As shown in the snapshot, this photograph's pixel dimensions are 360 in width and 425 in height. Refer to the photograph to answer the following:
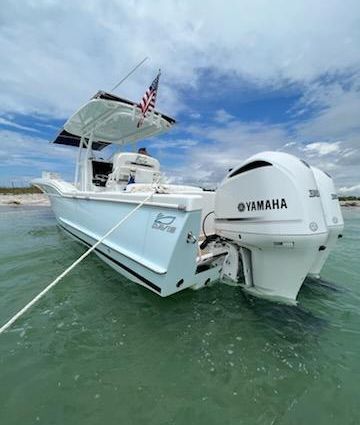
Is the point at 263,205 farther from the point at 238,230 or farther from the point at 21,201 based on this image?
the point at 21,201

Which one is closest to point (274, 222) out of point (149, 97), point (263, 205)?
point (263, 205)

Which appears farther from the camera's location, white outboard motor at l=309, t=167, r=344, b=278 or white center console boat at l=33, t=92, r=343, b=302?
white outboard motor at l=309, t=167, r=344, b=278

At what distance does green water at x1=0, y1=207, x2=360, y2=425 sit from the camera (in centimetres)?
179

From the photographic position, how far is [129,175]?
584 cm

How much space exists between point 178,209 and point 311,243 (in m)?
1.42

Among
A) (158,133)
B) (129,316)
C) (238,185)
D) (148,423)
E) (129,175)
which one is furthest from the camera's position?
(158,133)

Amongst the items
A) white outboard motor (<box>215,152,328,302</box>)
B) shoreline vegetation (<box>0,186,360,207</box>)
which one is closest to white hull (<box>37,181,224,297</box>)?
white outboard motor (<box>215,152,328,302</box>)

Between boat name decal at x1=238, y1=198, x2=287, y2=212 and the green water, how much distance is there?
1.20 metres

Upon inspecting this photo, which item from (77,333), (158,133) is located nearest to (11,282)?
(77,333)

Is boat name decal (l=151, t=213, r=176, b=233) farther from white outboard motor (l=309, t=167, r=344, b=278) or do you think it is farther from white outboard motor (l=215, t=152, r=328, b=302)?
white outboard motor (l=309, t=167, r=344, b=278)

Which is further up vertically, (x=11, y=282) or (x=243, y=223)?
(x=243, y=223)

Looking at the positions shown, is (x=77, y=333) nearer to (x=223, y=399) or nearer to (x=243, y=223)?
(x=223, y=399)

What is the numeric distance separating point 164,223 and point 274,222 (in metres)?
1.18

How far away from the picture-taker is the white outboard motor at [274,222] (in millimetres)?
2750
